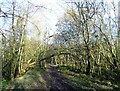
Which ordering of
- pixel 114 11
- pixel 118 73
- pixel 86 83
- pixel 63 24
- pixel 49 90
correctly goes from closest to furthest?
pixel 49 90 < pixel 86 83 < pixel 118 73 < pixel 114 11 < pixel 63 24

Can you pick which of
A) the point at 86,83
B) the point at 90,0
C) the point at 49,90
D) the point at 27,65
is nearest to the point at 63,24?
the point at 90,0

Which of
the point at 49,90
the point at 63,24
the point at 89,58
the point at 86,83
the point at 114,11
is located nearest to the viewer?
the point at 49,90

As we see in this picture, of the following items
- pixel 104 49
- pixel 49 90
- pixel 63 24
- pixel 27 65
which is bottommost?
pixel 49 90

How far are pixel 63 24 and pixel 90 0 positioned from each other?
600 cm

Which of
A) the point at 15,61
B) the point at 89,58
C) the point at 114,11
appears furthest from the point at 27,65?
the point at 114,11

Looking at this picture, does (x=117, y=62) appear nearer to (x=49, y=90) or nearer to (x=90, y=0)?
(x=90, y=0)

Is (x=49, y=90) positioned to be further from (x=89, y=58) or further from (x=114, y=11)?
(x=114, y=11)

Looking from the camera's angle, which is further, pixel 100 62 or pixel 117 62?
pixel 100 62

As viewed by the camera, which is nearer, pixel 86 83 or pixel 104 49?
pixel 86 83

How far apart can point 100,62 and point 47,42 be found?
7593 mm

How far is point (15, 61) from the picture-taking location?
64.9 ft

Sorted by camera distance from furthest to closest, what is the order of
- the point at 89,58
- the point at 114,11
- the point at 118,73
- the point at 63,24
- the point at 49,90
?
the point at 63,24 < the point at 114,11 < the point at 89,58 < the point at 118,73 < the point at 49,90

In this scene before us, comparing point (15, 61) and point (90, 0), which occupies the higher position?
point (90, 0)

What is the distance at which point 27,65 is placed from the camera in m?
20.6
